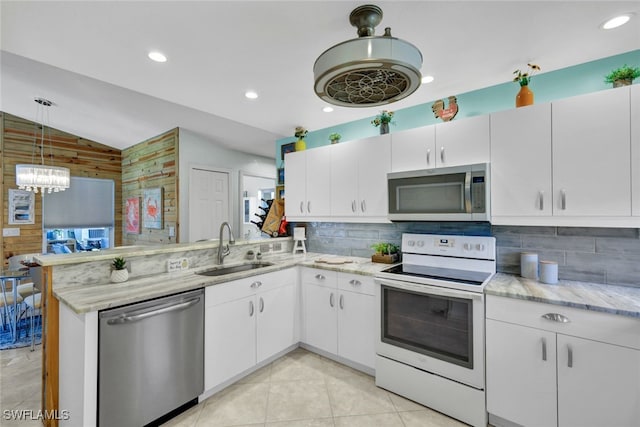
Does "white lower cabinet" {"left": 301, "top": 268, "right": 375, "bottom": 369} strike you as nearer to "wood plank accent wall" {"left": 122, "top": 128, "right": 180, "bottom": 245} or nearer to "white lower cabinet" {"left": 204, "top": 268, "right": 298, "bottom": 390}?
"white lower cabinet" {"left": 204, "top": 268, "right": 298, "bottom": 390}

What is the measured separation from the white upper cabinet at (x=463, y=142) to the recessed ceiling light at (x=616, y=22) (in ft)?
2.40

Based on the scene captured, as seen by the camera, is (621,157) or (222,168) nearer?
(621,157)

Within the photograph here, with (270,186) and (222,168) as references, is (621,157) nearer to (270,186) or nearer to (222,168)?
(222,168)

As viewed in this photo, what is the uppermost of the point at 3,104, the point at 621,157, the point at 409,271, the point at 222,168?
the point at 3,104

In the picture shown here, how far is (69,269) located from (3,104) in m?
4.71

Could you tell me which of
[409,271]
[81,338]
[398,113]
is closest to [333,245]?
[409,271]

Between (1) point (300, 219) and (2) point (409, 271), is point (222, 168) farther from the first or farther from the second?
(2) point (409, 271)

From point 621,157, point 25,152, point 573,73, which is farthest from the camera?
point 25,152

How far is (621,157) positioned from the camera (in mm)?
1672

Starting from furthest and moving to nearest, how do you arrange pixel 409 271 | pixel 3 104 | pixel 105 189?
pixel 105 189 → pixel 3 104 → pixel 409 271

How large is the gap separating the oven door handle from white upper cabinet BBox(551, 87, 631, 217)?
805 mm

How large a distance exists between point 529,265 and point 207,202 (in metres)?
4.47

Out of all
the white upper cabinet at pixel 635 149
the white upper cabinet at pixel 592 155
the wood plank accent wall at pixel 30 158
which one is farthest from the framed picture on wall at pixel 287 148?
the wood plank accent wall at pixel 30 158

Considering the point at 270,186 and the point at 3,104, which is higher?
the point at 3,104
